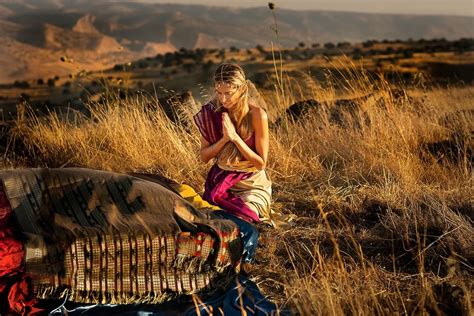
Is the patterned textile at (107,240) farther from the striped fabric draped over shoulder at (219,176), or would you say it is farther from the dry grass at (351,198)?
the striped fabric draped over shoulder at (219,176)

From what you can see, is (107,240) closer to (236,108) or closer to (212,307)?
(212,307)

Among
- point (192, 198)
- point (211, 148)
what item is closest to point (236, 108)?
point (211, 148)

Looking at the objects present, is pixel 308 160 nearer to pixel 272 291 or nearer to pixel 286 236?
pixel 286 236

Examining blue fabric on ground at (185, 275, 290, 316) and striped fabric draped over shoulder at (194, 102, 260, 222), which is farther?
striped fabric draped over shoulder at (194, 102, 260, 222)

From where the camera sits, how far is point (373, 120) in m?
6.42

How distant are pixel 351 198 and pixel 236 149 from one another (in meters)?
1.08

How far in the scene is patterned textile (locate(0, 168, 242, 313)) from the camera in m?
2.97

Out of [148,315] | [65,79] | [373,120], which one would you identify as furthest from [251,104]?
[65,79]

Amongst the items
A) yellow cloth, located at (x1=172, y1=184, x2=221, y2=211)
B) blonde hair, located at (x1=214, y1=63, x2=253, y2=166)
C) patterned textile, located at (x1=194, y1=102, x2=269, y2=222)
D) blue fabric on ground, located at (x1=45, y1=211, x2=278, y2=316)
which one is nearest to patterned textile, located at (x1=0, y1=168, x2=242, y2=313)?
blue fabric on ground, located at (x1=45, y1=211, x2=278, y2=316)

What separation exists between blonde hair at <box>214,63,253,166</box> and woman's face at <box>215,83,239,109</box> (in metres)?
0.01

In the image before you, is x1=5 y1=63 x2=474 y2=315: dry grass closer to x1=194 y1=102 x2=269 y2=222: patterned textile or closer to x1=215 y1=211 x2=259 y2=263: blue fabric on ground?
x1=215 y1=211 x2=259 y2=263: blue fabric on ground

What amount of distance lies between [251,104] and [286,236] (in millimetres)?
869

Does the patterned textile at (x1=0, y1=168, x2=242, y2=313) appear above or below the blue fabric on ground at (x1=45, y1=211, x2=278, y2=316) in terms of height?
above

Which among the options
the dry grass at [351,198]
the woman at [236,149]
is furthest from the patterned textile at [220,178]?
the dry grass at [351,198]
